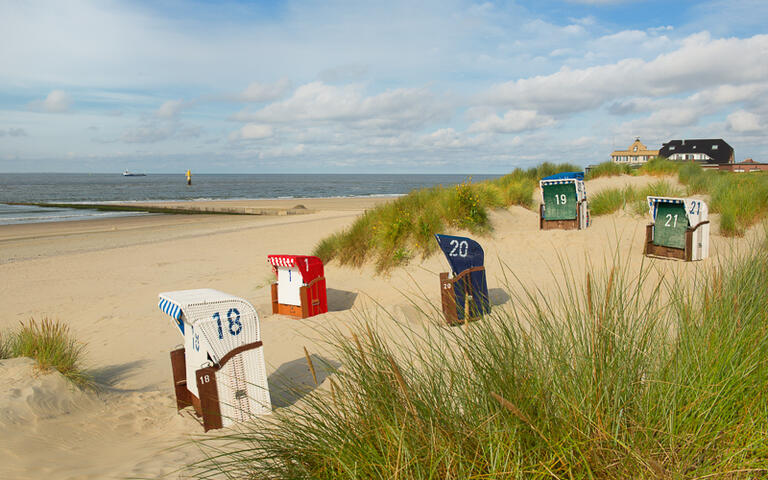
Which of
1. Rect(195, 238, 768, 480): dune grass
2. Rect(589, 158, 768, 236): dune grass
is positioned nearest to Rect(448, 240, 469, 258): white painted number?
Rect(195, 238, 768, 480): dune grass

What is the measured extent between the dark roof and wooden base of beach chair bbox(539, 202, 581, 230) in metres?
53.6

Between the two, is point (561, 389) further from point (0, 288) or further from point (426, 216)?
point (0, 288)

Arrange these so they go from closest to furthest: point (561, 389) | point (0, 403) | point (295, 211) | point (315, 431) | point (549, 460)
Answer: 1. point (549, 460)
2. point (561, 389)
3. point (315, 431)
4. point (0, 403)
5. point (295, 211)

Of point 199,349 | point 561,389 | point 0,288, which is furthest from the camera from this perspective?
point 0,288

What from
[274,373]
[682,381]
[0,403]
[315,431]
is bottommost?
[274,373]

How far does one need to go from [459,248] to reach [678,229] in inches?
217

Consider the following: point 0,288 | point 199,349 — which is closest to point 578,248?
point 199,349

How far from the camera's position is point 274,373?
5.72m

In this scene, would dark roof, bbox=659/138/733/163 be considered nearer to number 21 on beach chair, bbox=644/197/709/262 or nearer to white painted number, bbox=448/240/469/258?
number 21 on beach chair, bbox=644/197/709/262

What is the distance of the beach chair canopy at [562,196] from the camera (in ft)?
41.8

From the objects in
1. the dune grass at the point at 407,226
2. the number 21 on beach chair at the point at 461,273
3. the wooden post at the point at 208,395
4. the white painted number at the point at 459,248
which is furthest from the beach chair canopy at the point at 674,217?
the wooden post at the point at 208,395

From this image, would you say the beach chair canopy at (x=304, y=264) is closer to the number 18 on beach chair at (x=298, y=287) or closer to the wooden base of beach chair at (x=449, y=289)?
the number 18 on beach chair at (x=298, y=287)

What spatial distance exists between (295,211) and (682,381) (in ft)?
94.1

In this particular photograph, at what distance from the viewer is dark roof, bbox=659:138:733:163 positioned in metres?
56.1
